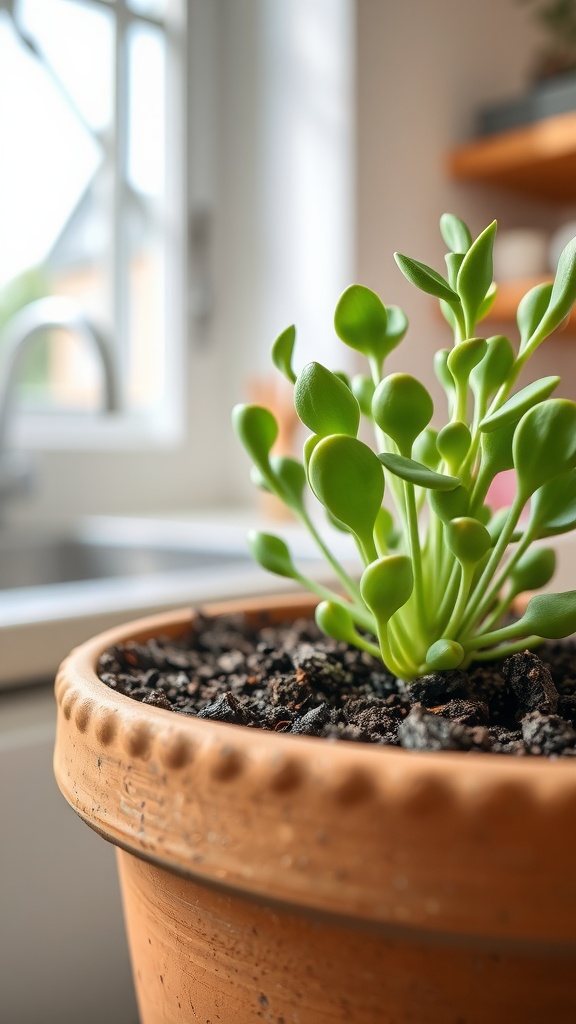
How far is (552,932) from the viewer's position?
0.73 feet

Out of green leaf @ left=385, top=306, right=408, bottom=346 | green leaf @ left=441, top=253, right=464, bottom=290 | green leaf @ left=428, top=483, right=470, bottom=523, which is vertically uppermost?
green leaf @ left=441, top=253, right=464, bottom=290

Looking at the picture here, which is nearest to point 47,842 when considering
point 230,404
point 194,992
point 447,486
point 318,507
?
point 194,992

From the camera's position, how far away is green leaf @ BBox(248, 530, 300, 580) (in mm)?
447

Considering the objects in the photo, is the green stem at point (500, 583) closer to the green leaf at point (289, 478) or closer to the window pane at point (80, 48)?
the green leaf at point (289, 478)

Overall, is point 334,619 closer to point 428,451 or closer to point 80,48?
point 428,451

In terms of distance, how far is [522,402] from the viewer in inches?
12.8

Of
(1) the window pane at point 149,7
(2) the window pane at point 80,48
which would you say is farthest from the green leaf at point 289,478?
(1) the window pane at point 149,7

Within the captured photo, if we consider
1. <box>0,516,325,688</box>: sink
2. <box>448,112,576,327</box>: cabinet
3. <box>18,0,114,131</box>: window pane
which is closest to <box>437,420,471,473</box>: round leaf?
<box>0,516,325,688</box>: sink

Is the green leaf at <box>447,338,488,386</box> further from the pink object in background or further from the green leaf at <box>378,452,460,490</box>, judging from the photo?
the pink object in background

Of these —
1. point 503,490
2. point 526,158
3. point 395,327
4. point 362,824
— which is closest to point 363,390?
point 395,327

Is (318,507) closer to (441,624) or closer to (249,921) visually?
(441,624)

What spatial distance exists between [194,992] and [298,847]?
11 centimetres

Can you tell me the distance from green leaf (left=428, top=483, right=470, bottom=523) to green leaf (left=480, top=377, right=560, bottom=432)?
29mm

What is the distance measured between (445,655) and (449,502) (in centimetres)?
6
